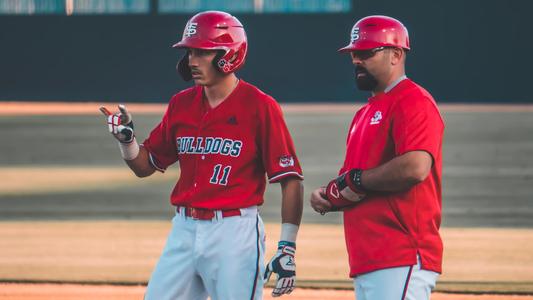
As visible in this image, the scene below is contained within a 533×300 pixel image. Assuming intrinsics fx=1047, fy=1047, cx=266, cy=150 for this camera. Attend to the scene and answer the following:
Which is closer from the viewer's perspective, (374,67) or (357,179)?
(357,179)

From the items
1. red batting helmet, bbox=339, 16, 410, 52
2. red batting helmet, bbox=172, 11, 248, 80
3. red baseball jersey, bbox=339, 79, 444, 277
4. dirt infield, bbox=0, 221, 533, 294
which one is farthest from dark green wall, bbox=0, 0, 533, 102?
red baseball jersey, bbox=339, 79, 444, 277

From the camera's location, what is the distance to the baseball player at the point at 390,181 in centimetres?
391

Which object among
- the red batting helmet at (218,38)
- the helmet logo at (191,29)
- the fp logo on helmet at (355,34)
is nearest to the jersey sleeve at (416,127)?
the fp logo on helmet at (355,34)

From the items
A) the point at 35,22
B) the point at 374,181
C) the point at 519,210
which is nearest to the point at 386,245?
the point at 374,181

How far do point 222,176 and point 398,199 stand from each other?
0.83 metres

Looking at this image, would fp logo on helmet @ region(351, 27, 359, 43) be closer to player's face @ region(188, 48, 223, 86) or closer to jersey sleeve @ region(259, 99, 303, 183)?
jersey sleeve @ region(259, 99, 303, 183)

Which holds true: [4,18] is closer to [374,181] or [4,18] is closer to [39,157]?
[39,157]

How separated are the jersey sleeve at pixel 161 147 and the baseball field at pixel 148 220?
8.47 ft

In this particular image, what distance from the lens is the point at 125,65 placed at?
38594 mm

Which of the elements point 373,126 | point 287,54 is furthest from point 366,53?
point 287,54

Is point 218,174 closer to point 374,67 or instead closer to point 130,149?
point 130,149

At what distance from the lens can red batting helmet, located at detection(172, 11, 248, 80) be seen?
4504 mm

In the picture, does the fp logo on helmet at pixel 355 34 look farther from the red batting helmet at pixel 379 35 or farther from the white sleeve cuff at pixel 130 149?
the white sleeve cuff at pixel 130 149

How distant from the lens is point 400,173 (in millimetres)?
3867
